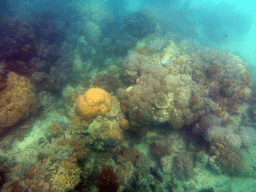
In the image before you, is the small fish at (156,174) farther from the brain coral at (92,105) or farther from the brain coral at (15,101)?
the brain coral at (15,101)

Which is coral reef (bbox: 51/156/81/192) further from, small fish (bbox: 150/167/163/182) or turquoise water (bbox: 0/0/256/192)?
small fish (bbox: 150/167/163/182)

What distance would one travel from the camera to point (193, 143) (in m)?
7.04

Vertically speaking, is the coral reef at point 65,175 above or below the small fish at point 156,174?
above

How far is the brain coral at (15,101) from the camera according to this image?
213 inches

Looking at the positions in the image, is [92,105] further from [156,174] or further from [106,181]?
[156,174]

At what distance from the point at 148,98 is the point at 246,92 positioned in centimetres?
690

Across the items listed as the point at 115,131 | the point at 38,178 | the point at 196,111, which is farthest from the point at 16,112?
the point at 196,111

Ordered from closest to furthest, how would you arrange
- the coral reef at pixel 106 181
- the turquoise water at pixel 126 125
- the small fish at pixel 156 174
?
1. the coral reef at pixel 106 181
2. the turquoise water at pixel 126 125
3. the small fish at pixel 156 174

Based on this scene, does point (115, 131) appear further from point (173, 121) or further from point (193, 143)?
point (193, 143)

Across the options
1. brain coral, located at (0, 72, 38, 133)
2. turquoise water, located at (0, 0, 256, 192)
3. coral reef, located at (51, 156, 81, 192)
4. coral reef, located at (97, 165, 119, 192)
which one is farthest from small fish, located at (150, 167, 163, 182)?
brain coral, located at (0, 72, 38, 133)

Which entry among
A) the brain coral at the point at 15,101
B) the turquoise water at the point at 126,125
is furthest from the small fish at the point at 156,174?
the brain coral at the point at 15,101

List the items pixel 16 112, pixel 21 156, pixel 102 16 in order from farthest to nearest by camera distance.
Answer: pixel 102 16 < pixel 16 112 < pixel 21 156

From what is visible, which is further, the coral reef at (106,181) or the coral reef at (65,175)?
the coral reef at (106,181)

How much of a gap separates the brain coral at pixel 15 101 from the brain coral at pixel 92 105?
2.67m
